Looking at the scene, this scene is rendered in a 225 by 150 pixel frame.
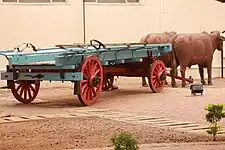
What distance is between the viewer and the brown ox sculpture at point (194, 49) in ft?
69.5

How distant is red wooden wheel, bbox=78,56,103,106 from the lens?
14.9 m

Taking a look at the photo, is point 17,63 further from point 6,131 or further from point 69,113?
point 6,131

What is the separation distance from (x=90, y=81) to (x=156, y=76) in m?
3.75

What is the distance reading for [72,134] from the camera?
10.4m

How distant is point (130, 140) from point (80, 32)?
49.9 feet

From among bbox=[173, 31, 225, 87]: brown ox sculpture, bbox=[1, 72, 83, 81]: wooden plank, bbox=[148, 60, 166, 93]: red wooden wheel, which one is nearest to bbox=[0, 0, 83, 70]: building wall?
bbox=[173, 31, 225, 87]: brown ox sculpture

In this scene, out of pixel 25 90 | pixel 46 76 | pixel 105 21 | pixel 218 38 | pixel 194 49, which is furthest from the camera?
pixel 105 21

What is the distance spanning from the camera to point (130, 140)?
272 inches

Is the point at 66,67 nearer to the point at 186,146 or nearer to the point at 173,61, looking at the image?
the point at 186,146

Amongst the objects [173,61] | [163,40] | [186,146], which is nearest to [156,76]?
[173,61]

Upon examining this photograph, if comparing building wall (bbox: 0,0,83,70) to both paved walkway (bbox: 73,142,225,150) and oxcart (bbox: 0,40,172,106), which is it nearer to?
oxcart (bbox: 0,40,172,106)

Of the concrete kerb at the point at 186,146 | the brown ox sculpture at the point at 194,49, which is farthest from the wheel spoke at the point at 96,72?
the concrete kerb at the point at 186,146

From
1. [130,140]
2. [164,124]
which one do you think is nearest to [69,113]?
[164,124]

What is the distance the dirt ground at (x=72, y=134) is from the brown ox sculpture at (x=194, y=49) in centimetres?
930
